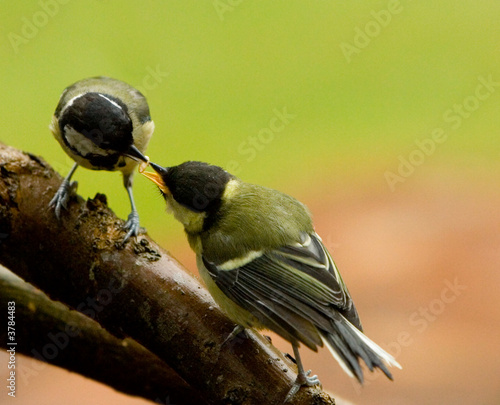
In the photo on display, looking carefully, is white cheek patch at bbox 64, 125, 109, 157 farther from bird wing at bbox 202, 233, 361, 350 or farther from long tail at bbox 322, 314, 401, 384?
long tail at bbox 322, 314, 401, 384

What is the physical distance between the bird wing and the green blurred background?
146 cm

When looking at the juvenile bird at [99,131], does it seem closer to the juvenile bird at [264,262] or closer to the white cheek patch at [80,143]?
the white cheek patch at [80,143]

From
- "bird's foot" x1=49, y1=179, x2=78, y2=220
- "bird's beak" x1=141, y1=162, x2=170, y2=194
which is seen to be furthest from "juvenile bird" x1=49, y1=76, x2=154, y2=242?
"bird's beak" x1=141, y1=162, x2=170, y2=194

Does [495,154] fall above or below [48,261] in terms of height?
above

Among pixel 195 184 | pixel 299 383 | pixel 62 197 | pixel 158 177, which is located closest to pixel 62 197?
pixel 62 197

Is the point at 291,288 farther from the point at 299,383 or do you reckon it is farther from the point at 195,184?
the point at 195,184

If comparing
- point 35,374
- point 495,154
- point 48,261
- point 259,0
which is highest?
point 495,154

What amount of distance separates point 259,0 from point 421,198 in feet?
5.56

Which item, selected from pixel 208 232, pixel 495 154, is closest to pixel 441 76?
pixel 495 154

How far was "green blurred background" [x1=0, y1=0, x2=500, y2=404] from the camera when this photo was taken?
3.47 m

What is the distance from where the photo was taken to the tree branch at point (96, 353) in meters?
1.54

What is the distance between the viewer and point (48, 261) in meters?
1.56

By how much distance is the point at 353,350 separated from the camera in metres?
1.29

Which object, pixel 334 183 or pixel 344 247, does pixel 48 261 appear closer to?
pixel 344 247
